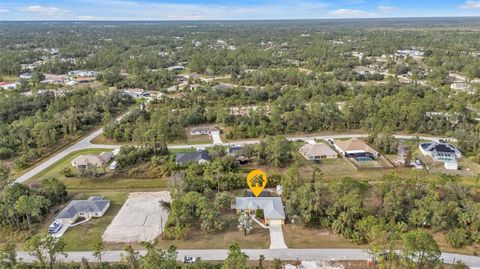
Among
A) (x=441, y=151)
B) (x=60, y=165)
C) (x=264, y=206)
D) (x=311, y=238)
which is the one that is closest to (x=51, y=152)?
(x=60, y=165)

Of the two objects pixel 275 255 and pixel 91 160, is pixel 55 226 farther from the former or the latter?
pixel 275 255

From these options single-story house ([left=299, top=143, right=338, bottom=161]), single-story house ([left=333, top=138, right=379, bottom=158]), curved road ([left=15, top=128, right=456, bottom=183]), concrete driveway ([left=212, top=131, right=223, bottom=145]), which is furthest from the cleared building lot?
single-story house ([left=333, top=138, right=379, bottom=158])

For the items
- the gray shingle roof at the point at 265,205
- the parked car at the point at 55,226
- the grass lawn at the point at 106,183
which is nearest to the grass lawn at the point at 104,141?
the grass lawn at the point at 106,183

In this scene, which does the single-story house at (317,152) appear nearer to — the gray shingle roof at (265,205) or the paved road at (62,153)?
the gray shingle roof at (265,205)

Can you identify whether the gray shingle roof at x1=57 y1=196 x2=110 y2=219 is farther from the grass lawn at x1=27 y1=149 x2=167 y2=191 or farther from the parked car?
the grass lawn at x1=27 y1=149 x2=167 y2=191

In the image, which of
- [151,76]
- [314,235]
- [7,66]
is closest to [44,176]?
[314,235]
